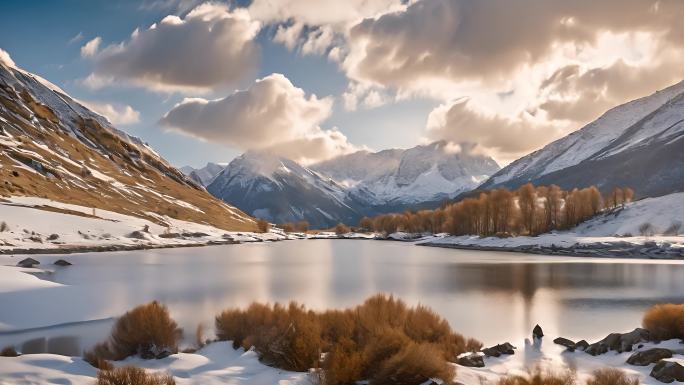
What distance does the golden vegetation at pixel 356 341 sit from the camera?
1471 centimetres

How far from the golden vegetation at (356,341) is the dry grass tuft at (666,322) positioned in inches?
329

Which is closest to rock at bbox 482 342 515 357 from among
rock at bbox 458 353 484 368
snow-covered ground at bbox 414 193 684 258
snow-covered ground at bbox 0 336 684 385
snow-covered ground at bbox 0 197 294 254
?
snow-covered ground at bbox 0 336 684 385

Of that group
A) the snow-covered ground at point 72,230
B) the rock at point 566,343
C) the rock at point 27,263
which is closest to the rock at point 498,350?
the rock at point 566,343

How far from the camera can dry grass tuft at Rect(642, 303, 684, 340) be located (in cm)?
2194

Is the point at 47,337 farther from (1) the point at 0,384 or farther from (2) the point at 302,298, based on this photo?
(2) the point at 302,298

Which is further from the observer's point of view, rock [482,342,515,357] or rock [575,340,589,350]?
rock [575,340,589,350]

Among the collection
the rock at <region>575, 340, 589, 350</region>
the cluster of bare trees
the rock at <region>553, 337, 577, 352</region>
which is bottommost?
the rock at <region>553, 337, 577, 352</region>

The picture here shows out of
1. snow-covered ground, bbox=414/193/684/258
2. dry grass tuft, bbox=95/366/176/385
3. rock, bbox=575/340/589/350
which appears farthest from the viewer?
snow-covered ground, bbox=414/193/684/258

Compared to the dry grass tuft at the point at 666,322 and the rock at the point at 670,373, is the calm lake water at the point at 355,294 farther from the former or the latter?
the rock at the point at 670,373

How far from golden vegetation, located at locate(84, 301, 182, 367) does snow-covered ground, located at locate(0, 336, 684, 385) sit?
59 cm

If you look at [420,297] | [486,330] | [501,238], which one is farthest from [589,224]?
[486,330]

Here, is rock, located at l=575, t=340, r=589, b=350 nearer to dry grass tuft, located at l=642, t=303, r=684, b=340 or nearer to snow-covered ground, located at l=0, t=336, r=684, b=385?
snow-covered ground, located at l=0, t=336, r=684, b=385

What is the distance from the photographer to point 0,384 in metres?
12.9

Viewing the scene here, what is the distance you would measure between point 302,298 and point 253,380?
886 inches
